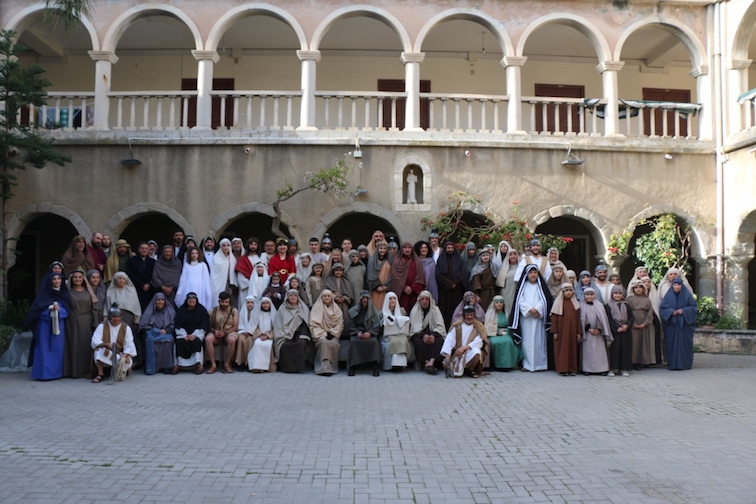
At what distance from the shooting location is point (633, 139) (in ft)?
45.2

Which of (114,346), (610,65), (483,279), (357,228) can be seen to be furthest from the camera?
(357,228)

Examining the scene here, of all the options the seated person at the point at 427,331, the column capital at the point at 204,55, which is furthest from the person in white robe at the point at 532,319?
the column capital at the point at 204,55

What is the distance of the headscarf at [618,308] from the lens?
1029 centimetres

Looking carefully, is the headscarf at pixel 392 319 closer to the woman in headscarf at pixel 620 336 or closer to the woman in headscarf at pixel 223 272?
the woman in headscarf at pixel 223 272

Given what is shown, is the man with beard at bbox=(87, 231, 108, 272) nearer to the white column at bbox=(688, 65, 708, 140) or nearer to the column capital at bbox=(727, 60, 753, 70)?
the white column at bbox=(688, 65, 708, 140)

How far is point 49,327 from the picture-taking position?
372 inches

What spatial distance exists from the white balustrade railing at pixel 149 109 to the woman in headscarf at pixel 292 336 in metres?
5.24

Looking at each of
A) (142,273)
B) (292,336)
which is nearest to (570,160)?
(292,336)

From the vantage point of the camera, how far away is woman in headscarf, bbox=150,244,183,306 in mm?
10453

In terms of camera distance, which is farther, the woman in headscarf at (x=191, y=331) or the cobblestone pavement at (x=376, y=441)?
the woman in headscarf at (x=191, y=331)

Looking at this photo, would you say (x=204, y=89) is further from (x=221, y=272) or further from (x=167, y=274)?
(x=167, y=274)

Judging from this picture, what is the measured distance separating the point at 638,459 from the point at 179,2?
12181 mm

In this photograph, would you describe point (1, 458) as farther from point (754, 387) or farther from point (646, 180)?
point (646, 180)

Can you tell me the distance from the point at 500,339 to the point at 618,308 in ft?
6.37
